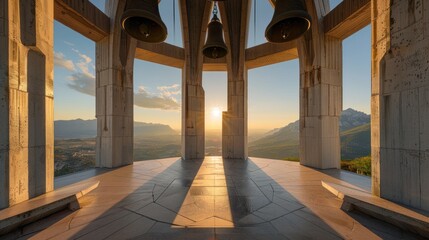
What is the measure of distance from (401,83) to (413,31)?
1093 millimetres

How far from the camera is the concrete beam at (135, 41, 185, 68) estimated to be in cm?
1184

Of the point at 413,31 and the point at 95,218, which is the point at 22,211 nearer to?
the point at 95,218

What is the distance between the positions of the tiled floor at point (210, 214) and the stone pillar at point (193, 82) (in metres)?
6.02

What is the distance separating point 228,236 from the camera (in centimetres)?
347

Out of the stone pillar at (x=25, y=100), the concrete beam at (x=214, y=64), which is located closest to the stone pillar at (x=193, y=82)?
the concrete beam at (x=214, y=64)

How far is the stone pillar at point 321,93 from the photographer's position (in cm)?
978

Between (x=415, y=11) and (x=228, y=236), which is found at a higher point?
(x=415, y=11)

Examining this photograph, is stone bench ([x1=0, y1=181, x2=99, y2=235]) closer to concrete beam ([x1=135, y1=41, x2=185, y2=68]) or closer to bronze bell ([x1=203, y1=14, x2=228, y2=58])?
bronze bell ([x1=203, y1=14, x2=228, y2=58])

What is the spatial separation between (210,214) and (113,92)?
342 inches

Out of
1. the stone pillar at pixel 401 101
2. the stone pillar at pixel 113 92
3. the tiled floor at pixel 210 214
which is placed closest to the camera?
the tiled floor at pixel 210 214

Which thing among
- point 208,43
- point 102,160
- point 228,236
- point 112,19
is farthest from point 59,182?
point 112,19

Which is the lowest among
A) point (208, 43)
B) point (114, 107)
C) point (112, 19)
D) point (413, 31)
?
point (114, 107)

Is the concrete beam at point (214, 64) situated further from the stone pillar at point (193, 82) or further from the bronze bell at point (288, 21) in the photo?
the bronze bell at point (288, 21)

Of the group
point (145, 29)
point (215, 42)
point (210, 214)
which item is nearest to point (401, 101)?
point (210, 214)
